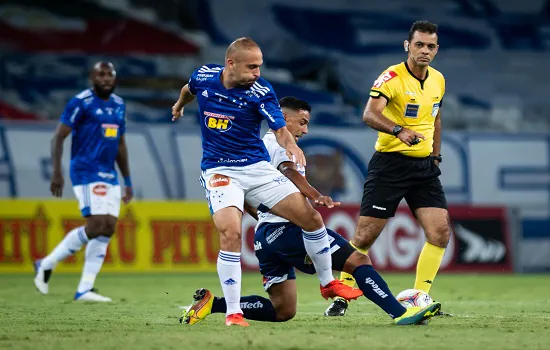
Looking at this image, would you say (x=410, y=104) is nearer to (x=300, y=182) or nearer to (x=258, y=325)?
(x=300, y=182)

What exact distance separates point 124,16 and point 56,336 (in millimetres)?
15236

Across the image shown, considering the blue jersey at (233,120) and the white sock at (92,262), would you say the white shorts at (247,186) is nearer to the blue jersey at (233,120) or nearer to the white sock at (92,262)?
the blue jersey at (233,120)

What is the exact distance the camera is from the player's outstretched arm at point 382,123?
7867 millimetres

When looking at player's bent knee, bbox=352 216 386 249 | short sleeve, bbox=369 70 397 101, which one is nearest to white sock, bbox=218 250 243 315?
player's bent knee, bbox=352 216 386 249

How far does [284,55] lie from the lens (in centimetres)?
2156

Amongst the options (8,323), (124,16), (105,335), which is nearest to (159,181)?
(124,16)

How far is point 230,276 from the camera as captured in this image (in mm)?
7297

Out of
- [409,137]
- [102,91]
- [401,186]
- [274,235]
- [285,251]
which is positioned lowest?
[285,251]

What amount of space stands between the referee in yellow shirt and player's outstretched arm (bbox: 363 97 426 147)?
39 millimetres

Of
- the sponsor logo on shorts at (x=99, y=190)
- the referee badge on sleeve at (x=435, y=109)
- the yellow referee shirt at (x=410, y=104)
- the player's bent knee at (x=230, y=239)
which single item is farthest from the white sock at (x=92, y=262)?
the referee badge on sleeve at (x=435, y=109)

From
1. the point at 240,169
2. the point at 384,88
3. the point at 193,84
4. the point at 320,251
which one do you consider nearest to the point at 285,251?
the point at 320,251

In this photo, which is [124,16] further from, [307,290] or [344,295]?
[344,295]

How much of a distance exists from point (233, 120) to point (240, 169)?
0.36 m

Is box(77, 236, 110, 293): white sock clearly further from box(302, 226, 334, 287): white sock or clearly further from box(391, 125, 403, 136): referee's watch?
box(391, 125, 403, 136): referee's watch
